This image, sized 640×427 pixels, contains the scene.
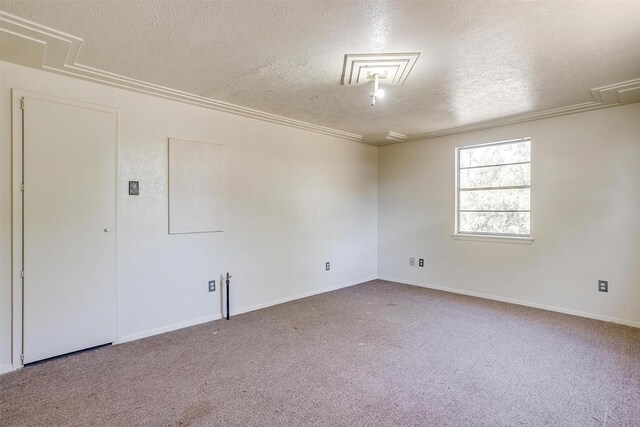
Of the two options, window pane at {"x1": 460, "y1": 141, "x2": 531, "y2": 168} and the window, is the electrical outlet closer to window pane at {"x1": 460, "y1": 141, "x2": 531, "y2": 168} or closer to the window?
the window

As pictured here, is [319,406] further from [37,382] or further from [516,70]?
[516,70]

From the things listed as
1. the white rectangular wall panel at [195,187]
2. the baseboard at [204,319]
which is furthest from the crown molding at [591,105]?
the white rectangular wall panel at [195,187]

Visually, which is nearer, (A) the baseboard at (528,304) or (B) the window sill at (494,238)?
(A) the baseboard at (528,304)

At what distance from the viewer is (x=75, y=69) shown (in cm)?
269

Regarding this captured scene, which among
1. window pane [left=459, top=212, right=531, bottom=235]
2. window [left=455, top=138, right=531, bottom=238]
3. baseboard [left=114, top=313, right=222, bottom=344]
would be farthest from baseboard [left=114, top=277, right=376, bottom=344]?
window [left=455, top=138, right=531, bottom=238]

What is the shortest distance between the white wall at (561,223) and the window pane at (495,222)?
0.52 feet

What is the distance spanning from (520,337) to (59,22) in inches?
172

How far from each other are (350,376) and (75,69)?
3196mm

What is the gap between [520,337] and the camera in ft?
10.5

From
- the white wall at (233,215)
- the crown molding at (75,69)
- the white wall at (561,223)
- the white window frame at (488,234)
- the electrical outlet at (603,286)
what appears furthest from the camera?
the white window frame at (488,234)

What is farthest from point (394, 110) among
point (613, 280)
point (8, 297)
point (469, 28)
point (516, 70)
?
point (8, 297)

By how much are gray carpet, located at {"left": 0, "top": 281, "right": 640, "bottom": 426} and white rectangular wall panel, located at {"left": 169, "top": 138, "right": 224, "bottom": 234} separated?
108 centimetres

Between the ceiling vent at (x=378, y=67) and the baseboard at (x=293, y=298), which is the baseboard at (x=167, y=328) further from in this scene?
the ceiling vent at (x=378, y=67)

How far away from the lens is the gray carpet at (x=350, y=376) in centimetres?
202
